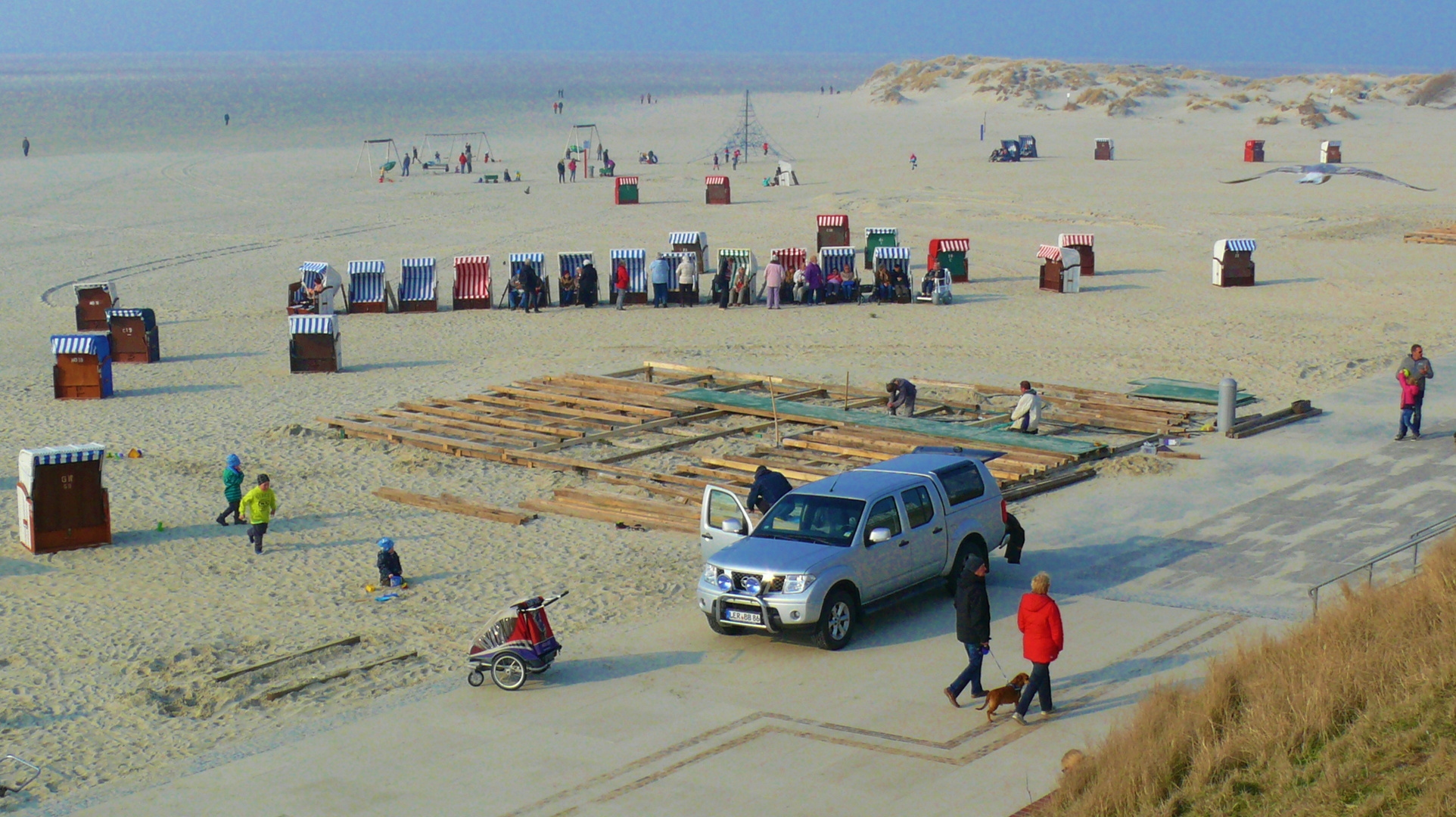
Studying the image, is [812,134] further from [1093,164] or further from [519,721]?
[519,721]

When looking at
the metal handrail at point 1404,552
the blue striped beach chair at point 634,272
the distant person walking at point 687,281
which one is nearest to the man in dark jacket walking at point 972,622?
the metal handrail at point 1404,552

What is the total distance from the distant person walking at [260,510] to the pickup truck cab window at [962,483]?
24.4 feet

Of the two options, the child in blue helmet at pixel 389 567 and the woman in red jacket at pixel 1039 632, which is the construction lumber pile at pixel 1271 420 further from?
the child in blue helmet at pixel 389 567

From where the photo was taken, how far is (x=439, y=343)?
29891 millimetres

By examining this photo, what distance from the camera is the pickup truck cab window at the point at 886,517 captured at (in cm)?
1341

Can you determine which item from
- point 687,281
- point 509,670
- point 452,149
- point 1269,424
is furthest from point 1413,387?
point 452,149

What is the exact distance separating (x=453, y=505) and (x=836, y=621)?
685 centimetres

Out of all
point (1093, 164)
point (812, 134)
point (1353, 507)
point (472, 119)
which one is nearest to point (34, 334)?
point (1353, 507)

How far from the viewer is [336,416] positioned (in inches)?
Result: 914

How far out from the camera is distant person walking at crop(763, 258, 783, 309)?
108ft

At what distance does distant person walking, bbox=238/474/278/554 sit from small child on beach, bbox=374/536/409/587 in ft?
6.14

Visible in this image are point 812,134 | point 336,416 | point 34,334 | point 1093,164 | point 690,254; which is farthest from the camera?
point 812,134

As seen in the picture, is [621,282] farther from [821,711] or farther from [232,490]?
[821,711]

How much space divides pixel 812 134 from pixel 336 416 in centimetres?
7880
